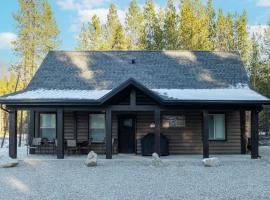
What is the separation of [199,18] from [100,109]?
72.3ft

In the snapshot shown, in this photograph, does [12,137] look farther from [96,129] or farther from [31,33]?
[31,33]

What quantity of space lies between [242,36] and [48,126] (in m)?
23.0

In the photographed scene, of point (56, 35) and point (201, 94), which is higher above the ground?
point (56, 35)

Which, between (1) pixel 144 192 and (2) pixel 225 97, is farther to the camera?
(2) pixel 225 97

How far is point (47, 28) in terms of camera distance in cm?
3120

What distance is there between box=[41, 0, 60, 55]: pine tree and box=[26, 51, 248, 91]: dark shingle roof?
10.8 m

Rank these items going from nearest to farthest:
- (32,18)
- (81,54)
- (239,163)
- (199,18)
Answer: (239,163) → (81,54) → (32,18) → (199,18)

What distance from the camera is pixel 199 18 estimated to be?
35281mm

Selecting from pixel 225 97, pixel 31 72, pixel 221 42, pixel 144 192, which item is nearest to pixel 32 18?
pixel 31 72

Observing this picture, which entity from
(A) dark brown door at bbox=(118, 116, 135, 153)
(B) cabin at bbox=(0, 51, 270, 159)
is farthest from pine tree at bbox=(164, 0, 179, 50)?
(A) dark brown door at bbox=(118, 116, 135, 153)

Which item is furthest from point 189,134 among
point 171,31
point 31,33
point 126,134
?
point 31,33

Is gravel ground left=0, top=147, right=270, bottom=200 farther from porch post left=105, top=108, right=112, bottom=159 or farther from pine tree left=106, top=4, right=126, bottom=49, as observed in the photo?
pine tree left=106, top=4, right=126, bottom=49

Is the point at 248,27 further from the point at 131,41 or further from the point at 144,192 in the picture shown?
the point at 144,192

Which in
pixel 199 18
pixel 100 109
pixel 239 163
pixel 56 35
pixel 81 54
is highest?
pixel 199 18
